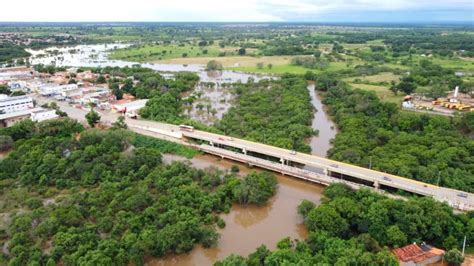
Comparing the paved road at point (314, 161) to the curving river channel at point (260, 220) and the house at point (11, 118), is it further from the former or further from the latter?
the house at point (11, 118)

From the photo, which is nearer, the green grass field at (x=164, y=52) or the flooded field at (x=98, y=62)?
the flooded field at (x=98, y=62)

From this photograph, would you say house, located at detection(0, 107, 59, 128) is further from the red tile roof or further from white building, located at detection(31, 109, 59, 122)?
the red tile roof

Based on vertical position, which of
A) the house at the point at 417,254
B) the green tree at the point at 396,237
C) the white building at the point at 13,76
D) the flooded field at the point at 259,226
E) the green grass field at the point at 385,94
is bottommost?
the flooded field at the point at 259,226

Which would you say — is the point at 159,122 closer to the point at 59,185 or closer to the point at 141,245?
the point at 59,185

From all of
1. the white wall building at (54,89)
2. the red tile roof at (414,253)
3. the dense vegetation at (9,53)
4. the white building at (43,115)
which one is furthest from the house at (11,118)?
the dense vegetation at (9,53)

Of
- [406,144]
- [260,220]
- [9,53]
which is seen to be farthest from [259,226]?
[9,53]

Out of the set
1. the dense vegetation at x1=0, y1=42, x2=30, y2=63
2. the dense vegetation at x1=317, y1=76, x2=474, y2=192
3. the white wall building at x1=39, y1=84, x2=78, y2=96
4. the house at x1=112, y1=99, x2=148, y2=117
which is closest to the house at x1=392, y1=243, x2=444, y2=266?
the dense vegetation at x1=317, y1=76, x2=474, y2=192
